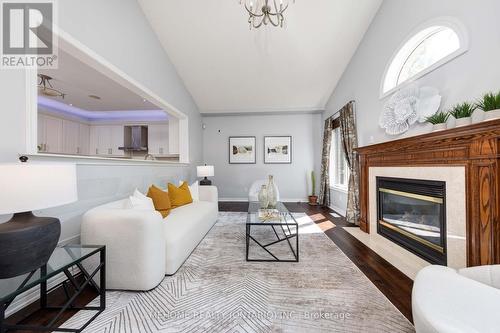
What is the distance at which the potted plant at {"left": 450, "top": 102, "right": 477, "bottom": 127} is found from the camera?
1636mm

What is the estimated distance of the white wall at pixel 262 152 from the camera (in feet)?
19.8

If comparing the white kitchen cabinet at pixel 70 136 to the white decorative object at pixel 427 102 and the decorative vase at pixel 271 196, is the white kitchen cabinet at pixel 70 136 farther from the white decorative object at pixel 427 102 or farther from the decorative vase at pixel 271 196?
the white decorative object at pixel 427 102

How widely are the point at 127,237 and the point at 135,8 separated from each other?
10.6ft

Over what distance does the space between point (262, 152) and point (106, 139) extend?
4.56 m

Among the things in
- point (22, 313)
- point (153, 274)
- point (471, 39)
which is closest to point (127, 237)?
point (153, 274)

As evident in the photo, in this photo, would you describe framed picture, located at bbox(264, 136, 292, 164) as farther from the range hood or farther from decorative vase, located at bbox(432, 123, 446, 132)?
decorative vase, located at bbox(432, 123, 446, 132)

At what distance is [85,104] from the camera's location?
5.03 m

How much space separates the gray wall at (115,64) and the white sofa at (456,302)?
2.66m

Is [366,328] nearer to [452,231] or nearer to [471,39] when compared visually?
[452,231]

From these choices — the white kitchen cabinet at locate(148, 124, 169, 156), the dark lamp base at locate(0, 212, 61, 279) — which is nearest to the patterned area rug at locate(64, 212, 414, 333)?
the dark lamp base at locate(0, 212, 61, 279)

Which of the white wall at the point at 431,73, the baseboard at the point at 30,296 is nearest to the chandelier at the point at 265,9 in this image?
the white wall at the point at 431,73

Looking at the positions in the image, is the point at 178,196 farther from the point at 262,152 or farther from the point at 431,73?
the point at 431,73

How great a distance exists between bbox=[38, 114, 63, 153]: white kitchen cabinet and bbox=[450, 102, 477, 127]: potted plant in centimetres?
713

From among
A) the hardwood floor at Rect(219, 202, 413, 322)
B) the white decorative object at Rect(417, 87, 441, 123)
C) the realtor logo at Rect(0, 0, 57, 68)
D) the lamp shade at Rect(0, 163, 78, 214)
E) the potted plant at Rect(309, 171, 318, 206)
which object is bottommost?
the hardwood floor at Rect(219, 202, 413, 322)
